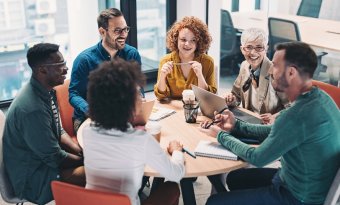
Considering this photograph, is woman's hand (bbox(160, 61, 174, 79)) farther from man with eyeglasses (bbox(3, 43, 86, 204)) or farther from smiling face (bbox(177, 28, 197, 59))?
man with eyeglasses (bbox(3, 43, 86, 204))

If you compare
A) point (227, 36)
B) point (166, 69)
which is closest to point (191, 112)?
point (166, 69)

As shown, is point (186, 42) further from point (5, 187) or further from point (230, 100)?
point (5, 187)

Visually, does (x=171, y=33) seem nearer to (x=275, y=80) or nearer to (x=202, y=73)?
(x=202, y=73)

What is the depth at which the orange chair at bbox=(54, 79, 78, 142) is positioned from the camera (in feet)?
9.43

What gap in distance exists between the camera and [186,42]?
2.96 metres

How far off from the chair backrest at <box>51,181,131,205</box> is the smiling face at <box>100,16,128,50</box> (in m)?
1.51

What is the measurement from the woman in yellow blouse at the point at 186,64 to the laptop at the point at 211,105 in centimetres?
35

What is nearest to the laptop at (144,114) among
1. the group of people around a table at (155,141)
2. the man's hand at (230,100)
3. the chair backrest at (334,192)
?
the group of people around a table at (155,141)

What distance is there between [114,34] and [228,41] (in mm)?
2798

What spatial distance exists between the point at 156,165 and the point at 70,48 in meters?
2.75

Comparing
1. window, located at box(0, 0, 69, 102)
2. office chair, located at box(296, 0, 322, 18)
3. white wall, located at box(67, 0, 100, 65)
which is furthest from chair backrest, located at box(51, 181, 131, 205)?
office chair, located at box(296, 0, 322, 18)

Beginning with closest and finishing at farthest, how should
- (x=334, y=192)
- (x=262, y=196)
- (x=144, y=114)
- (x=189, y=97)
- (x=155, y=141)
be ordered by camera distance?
1. (x=155, y=141)
2. (x=334, y=192)
3. (x=262, y=196)
4. (x=144, y=114)
5. (x=189, y=97)

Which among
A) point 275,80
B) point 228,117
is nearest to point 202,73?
point 228,117

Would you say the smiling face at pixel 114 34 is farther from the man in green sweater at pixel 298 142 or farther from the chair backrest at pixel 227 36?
the chair backrest at pixel 227 36
